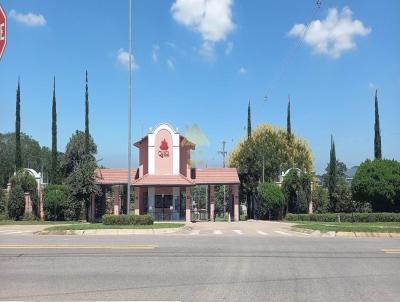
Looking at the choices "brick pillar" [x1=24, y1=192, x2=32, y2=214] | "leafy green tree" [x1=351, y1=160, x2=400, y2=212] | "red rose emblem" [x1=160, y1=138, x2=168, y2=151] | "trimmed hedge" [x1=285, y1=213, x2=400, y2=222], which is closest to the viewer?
"trimmed hedge" [x1=285, y1=213, x2=400, y2=222]

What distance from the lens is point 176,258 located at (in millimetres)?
14211

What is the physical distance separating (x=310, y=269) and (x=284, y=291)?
287 centimetres

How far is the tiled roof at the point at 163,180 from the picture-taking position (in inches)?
1773

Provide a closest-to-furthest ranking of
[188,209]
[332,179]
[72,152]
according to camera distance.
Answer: [188,209]
[332,179]
[72,152]

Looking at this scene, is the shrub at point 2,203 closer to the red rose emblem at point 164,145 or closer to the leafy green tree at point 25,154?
the red rose emblem at point 164,145

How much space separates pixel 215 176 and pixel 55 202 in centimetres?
1396

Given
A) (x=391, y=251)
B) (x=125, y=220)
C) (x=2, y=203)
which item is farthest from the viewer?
(x=2, y=203)

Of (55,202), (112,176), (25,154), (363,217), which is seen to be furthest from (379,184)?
(25,154)

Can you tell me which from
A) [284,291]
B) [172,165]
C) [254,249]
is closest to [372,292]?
[284,291]

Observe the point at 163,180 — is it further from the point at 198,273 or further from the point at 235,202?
the point at 198,273

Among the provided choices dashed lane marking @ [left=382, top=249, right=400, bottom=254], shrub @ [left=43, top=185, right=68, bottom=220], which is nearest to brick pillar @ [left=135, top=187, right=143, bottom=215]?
shrub @ [left=43, top=185, right=68, bottom=220]

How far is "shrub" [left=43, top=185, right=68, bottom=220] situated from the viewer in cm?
4616

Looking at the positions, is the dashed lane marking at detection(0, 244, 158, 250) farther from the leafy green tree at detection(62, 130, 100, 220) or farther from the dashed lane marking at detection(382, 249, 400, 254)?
the leafy green tree at detection(62, 130, 100, 220)

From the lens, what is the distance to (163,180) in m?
45.7
